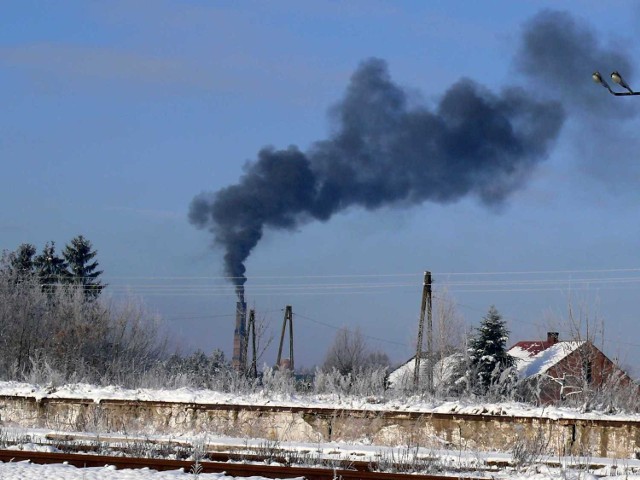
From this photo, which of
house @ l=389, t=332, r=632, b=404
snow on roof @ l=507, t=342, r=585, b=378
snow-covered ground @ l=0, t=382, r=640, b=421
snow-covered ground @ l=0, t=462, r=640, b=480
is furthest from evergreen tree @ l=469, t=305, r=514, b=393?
snow-covered ground @ l=0, t=462, r=640, b=480

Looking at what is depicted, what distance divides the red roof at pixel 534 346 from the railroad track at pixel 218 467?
4552cm

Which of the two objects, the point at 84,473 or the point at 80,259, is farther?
the point at 80,259

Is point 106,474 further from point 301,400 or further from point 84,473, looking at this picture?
point 301,400

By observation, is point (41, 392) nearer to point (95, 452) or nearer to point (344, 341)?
point (95, 452)

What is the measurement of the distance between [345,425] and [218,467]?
6.20 meters

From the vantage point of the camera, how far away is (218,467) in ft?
37.9

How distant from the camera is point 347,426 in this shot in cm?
1738

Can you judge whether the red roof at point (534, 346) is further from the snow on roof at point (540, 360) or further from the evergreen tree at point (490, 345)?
the evergreen tree at point (490, 345)

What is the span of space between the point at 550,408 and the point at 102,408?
31.4 ft

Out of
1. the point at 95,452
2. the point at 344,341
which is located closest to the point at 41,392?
the point at 95,452

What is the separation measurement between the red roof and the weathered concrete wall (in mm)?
39198

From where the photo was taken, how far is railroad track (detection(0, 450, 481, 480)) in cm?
1109

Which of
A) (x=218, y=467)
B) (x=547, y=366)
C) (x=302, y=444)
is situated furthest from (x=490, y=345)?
(x=218, y=467)

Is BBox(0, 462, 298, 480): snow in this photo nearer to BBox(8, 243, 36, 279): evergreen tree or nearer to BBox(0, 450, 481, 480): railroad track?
BBox(0, 450, 481, 480): railroad track
